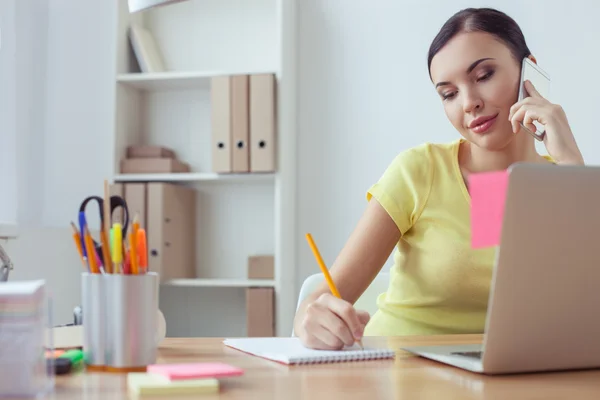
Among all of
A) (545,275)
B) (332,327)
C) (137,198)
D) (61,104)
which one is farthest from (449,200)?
(61,104)

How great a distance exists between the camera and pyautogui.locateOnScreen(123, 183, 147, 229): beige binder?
3.05 meters

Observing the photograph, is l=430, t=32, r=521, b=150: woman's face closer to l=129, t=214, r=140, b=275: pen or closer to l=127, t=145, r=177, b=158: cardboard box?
l=129, t=214, r=140, b=275: pen

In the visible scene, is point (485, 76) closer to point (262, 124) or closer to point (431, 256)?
point (431, 256)

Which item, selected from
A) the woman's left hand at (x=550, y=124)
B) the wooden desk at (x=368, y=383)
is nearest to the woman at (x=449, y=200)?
the woman's left hand at (x=550, y=124)

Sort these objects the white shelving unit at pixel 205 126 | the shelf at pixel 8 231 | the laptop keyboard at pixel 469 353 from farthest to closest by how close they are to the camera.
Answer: the white shelving unit at pixel 205 126, the shelf at pixel 8 231, the laptop keyboard at pixel 469 353

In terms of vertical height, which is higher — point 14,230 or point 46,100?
point 46,100

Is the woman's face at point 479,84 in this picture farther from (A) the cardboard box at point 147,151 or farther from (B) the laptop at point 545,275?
(A) the cardboard box at point 147,151

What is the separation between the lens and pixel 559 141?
141 cm

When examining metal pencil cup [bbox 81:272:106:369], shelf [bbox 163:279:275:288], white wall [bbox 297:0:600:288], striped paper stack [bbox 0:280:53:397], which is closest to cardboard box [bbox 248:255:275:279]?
shelf [bbox 163:279:275:288]

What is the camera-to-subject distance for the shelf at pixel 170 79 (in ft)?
10.3

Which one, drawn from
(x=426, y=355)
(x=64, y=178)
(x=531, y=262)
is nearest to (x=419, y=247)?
(x=426, y=355)

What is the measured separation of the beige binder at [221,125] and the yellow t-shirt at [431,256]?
5.12 feet

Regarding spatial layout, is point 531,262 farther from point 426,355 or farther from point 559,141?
point 559,141

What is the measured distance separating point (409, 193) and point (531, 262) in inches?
31.9
